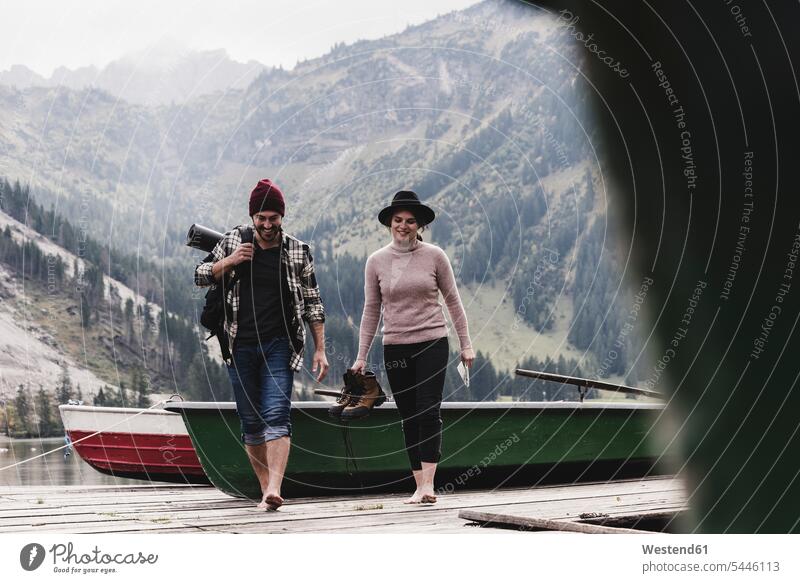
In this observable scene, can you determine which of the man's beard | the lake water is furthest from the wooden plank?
the lake water

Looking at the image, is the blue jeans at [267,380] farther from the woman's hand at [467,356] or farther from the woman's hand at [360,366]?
the woman's hand at [467,356]

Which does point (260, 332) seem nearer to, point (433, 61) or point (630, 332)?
point (630, 332)

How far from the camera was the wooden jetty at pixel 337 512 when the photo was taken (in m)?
4.10

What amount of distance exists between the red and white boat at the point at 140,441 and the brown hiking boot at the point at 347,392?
16.3 feet

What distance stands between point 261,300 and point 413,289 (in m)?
0.73

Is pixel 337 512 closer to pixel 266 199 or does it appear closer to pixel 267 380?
pixel 267 380

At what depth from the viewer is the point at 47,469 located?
133 ft

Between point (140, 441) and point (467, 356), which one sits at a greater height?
point (467, 356)

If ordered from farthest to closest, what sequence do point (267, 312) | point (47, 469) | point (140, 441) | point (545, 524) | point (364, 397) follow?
point (47, 469) < point (140, 441) < point (364, 397) < point (267, 312) < point (545, 524)

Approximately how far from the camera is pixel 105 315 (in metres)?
103
